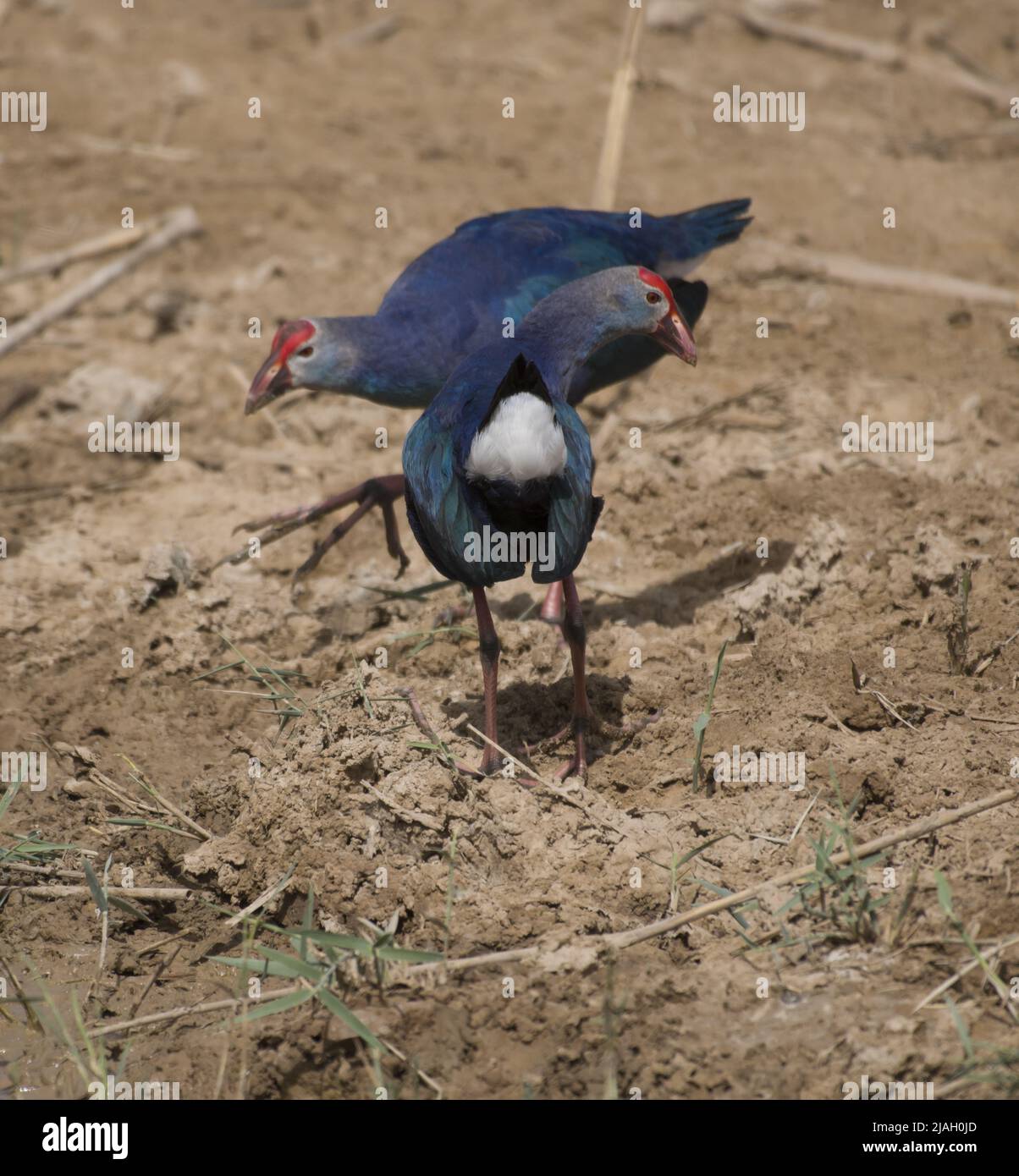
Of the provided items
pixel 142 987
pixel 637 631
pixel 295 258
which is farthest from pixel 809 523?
pixel 295 258

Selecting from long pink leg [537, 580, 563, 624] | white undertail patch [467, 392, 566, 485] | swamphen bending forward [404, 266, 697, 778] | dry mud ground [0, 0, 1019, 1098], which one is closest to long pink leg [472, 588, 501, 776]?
swamphen bending forward [404, 266, 697, 778]

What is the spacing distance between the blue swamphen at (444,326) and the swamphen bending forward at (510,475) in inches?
16.1

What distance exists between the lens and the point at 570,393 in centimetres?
468

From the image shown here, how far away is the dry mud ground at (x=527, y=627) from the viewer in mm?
3090

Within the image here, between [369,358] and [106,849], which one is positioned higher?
[369,358]

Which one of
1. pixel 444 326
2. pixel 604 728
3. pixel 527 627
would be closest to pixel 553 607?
pixel 527 627

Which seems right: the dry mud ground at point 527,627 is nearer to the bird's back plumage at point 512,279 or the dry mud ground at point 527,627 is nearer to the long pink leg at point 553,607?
the long pink leg at point 553,607

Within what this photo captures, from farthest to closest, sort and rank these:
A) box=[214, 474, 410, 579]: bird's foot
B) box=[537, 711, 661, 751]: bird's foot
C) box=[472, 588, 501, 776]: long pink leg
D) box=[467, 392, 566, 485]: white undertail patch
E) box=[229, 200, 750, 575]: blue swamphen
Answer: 1. box=[214, 474, 410, 579]: bird's foot
2. box=[229, 200, 750, 575]: blue swamphen
3. box=[537, 711, 661, 751]: bird's foot
4. box=[472, 588, 501, 776]: long pink leg
5. box=[467, 392, 566, 485]: white undertail patch

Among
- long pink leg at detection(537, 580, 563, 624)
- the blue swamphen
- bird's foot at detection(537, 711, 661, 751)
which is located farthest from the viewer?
long pink leg at detection(537, 580, 563, 624)

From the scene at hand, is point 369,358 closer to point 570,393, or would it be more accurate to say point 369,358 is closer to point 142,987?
point 570,393

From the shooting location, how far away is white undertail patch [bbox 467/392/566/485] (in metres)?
3.38

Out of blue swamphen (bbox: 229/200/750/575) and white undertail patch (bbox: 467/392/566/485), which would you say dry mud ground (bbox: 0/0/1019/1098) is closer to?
blue swamphen (bbox: 229/200/750/575)

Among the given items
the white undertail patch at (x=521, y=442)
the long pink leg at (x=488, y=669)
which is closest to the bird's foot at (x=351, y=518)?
the long pink leg at (x=488, y=669)

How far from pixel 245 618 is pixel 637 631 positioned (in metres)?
1.42
